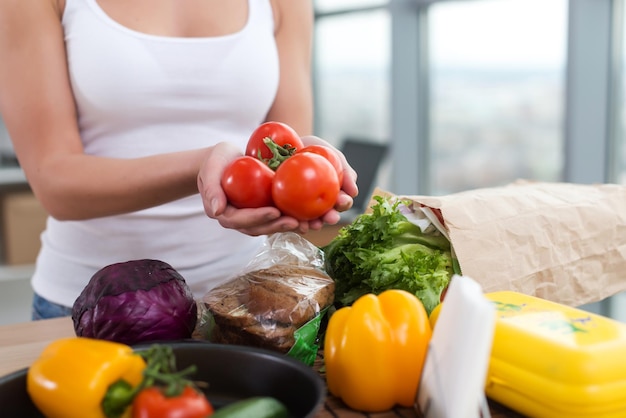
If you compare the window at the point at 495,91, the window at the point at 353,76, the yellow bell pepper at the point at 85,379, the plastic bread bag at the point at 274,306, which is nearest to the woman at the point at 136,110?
the plastic bread bag at the point at 274,306

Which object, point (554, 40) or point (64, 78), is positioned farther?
point (554, 40)

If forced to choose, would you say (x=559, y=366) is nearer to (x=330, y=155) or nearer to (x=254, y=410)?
(x=254, y=410)

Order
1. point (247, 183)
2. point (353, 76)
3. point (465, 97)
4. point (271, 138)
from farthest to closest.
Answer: point (353, 76)
point (465, 97)
point (271, 138)
point (247, 183)

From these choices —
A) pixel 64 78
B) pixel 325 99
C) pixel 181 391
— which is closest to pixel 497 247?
pixel 181 391

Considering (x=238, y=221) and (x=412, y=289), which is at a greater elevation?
(x=238, y=221)

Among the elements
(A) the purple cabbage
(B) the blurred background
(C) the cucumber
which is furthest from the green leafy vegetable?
(B) the blurred background

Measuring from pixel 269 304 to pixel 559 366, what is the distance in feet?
1.15

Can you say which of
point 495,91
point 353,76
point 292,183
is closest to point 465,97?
point 495,91

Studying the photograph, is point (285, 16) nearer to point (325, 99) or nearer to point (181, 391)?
point (181, 391)

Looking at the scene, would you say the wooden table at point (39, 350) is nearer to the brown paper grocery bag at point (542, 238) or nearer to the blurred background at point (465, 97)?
the brown paper grocery bag at point (542, 238)

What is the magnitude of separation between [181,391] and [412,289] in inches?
17.7

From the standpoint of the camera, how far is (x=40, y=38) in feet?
3.88

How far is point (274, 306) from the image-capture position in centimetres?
91

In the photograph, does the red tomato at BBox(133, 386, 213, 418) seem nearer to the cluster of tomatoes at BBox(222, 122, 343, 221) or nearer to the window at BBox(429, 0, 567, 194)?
the cluster of tomatoes at BBox(222, 122, 343, 221)
